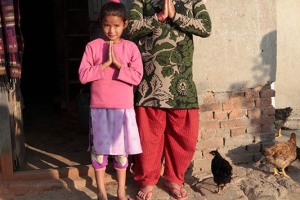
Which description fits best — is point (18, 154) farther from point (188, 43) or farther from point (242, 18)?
point (242, 18)

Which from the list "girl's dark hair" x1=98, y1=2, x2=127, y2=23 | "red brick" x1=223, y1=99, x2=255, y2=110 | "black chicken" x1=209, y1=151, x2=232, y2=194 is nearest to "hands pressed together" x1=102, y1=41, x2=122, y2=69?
"girl's dark hair" x1=98, y1=2, x2=127, y2=23

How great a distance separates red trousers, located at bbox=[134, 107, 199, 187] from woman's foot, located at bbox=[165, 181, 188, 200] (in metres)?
0.04

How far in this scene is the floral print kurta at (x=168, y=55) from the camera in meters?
3.36

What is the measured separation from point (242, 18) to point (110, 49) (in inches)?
65.3

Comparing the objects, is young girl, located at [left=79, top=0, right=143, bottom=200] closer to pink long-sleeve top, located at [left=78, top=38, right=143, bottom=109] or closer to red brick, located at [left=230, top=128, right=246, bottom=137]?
pink long-sleeve top, located at [left=78, top=38, right=143, bottom=109]

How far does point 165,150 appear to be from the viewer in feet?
12.1

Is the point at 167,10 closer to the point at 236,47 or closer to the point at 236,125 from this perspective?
the point at 236,47

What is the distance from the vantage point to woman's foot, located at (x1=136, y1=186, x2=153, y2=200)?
3.57 metres

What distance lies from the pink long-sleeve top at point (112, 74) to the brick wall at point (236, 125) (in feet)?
3.67

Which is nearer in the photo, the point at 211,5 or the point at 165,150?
the point at 165,150

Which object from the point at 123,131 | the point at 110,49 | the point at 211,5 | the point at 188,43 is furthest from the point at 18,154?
the point at 211,5

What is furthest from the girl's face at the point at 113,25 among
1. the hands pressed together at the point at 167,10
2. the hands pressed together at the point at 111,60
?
the hands pressed together at the point at 167,10

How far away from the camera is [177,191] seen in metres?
3.64

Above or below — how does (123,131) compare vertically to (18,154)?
above
